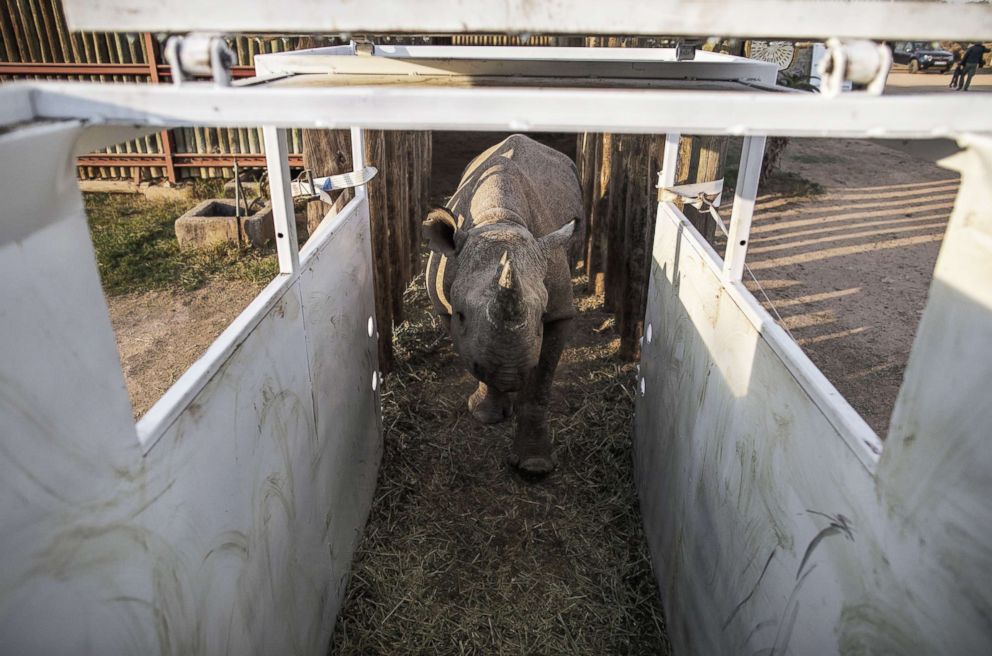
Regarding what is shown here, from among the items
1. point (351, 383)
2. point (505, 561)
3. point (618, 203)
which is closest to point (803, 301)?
point (618, 203)

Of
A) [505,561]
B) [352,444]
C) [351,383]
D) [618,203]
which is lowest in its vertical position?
[505,561]

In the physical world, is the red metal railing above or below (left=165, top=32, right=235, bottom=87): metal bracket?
below

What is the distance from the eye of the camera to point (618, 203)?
629 centimetres

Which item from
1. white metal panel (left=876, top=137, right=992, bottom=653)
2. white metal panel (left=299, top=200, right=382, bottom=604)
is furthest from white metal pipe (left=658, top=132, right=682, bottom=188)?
white metal panel (left=876, top=137, right=992, bottom=653)

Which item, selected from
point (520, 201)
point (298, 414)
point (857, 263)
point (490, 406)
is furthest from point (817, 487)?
point (857, 263)

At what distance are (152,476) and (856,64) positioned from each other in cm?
187

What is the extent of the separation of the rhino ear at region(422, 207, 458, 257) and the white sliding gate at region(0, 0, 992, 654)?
1102 mm

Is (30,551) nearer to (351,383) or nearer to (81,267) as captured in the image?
(81,267)

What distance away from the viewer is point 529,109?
1211 millimetres

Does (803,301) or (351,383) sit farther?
(803,301)

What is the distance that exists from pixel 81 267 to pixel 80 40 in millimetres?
11695

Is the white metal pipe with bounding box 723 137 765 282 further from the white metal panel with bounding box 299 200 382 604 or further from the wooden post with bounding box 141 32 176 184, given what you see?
the wooden post with bounding box 141 32 176 184

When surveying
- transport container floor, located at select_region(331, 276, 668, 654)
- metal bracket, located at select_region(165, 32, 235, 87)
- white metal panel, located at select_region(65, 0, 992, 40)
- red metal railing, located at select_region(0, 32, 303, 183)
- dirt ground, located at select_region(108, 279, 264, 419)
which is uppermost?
white metal panel, located at select_region(65, 0, 992, 40)

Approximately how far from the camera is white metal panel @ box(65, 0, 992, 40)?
115 centimetres
